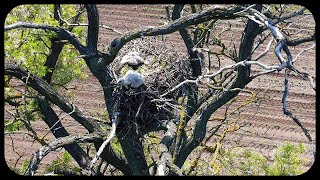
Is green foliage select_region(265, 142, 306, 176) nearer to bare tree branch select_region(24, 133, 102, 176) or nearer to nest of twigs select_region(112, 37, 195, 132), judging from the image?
nest of twigs select_region(112, 37, 195, 132)

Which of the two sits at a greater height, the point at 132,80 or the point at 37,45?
the point at 37,45

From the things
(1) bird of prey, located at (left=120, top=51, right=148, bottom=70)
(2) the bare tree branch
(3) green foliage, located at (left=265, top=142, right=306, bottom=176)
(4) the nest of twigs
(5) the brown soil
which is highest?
(1) bird of prey, located at (left=120, top=51, right=148, bottom=70)

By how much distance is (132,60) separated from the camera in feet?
17.9

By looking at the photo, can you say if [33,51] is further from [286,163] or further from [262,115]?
[262,115]

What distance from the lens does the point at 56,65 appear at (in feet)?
20.7

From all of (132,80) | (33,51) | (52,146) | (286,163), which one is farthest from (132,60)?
(286,163)

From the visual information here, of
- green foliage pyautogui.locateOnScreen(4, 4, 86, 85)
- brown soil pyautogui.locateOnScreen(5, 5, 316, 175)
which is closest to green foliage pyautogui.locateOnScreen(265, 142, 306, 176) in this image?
green foliage pyautogui.locateOnScreen(4, 4, 86, 85)

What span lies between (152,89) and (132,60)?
37cm

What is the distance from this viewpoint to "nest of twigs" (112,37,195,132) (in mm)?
5258

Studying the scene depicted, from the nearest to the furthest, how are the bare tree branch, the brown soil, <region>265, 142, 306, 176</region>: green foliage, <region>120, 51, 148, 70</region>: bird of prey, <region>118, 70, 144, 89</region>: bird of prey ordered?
the bare tree branch < <region>118, 70, 144, 89</region>: bird of prey < <region>120, 51, 148, 70</region>: bird of prey < <region>265, 142, 306, 176</region>: green foliage < the brown soil

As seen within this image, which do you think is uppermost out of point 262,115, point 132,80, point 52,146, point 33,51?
point 33,51

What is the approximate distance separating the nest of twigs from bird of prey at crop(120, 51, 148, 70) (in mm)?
74
